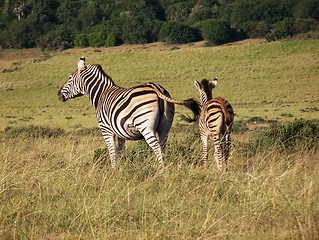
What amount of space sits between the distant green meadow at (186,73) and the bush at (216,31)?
6.34 ft

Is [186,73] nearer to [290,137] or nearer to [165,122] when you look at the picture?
[290,137]

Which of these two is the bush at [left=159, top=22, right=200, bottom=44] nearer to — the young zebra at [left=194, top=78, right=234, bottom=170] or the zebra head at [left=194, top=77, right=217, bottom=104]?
the zebra head at [left=194, top=77, right=217, bottom=104]

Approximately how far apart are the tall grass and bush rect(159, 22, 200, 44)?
66222mm

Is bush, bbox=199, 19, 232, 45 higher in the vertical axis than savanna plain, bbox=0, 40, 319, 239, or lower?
lower

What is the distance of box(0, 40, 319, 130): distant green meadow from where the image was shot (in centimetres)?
4668

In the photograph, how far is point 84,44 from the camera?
76812 millimetres

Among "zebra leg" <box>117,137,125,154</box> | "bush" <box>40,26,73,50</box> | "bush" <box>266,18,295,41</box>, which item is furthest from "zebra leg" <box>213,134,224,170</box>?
"bush" <box>40,26,73,50</box>

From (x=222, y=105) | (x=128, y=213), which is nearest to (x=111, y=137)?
(x=222, y=105)

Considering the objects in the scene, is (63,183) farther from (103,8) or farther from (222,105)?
(103,8)

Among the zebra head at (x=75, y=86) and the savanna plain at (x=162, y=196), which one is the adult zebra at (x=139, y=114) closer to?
the savanna plain at (x=162, y=196)

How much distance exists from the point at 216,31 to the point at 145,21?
10071mm

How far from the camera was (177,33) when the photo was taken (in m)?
72.6

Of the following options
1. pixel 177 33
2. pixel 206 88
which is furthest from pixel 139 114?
pixel 177 33

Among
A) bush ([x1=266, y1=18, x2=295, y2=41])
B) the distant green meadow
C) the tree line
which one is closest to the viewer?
the distant green meadow
